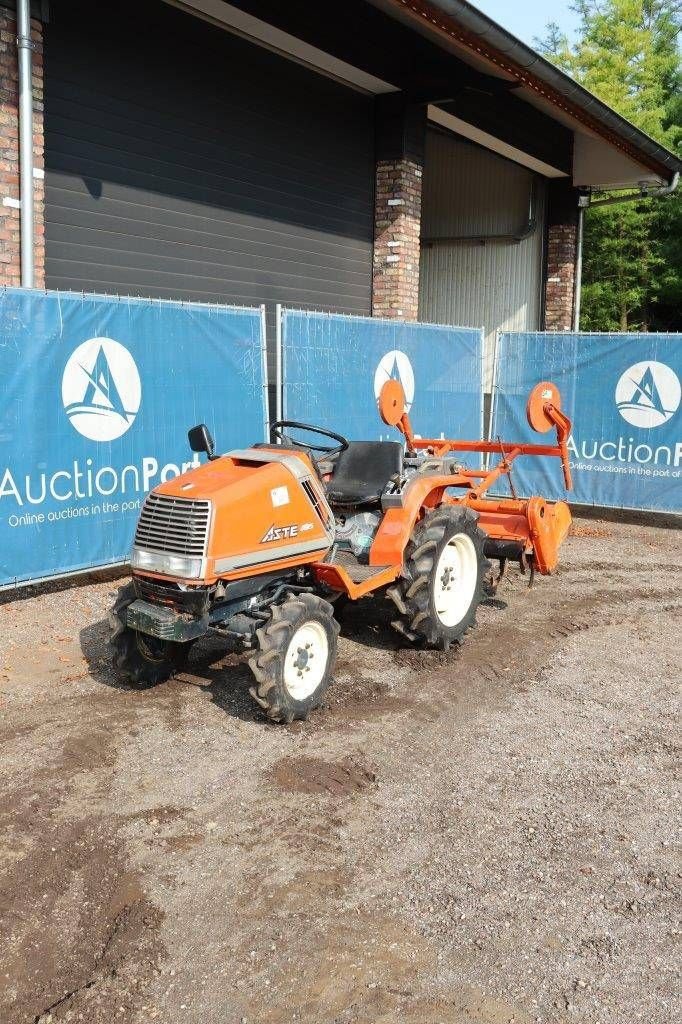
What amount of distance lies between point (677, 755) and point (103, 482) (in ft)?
13.3

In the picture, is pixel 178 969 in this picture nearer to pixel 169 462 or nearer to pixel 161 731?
pixel 161 731

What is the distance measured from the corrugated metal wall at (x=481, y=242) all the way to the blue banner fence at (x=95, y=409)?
8.88m

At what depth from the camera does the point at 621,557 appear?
8.85 meters

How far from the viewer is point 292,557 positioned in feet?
15.8

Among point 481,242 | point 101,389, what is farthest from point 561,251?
point 101,389

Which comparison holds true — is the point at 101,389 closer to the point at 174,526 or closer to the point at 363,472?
the point at 363,472

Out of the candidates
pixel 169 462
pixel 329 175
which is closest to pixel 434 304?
pixel 329 175

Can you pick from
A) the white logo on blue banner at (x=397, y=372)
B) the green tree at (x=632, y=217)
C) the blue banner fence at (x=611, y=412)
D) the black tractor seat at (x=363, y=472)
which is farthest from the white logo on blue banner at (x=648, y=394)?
the green tree at (x=632, y=217)

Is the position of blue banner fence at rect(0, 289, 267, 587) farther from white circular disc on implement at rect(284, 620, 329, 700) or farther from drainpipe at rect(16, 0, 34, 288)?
white circular disc on implement at rect(284, 620, 329, 700)

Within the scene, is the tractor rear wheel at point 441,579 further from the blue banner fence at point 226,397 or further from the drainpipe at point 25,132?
the drainpipe at point 25,132

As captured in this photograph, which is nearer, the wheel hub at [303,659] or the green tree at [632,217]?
the wheel hub at [303,659]

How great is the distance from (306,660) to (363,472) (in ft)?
4.99

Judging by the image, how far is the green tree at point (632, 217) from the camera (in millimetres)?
24875

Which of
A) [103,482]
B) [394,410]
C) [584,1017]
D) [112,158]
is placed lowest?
[584,1017]
